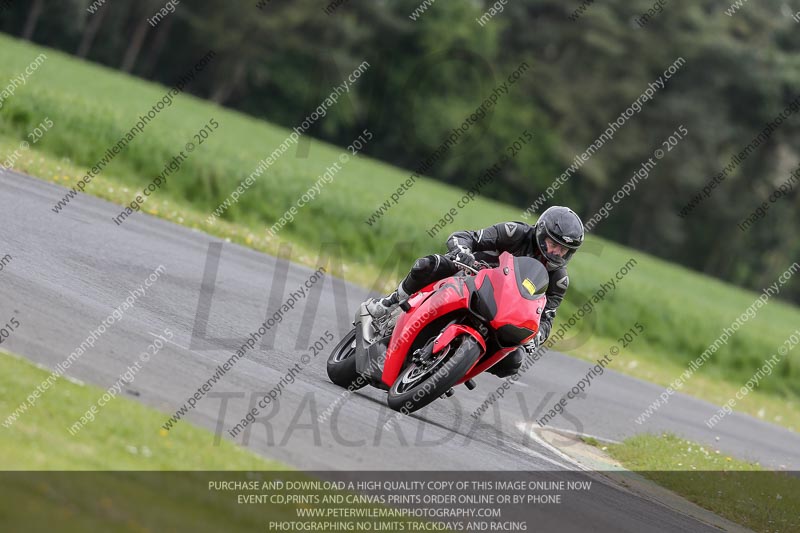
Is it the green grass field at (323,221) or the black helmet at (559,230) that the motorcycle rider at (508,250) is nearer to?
the black helmet at (559,230)

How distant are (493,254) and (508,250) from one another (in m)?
0.13

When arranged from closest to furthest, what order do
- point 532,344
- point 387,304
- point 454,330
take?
point 454,330 → point 532,344 → point 387,304

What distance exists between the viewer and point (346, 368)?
10.3 m

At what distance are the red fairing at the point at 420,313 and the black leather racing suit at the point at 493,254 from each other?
5.0 inches

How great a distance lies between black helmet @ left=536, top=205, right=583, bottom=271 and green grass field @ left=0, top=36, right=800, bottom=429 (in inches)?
415

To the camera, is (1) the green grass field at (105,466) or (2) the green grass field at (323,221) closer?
(1) the green grass field at (105,466)

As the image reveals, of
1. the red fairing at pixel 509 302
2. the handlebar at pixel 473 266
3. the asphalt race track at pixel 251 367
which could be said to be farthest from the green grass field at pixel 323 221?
the red fairing at pixel 509 302

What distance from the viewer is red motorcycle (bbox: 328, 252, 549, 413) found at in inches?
366

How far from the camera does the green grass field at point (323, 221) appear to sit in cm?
2208

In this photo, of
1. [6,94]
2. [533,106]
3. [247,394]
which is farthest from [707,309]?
[533,106]

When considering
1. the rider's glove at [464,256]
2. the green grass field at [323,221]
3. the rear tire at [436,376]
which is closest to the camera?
the rear tire at [436,376]
